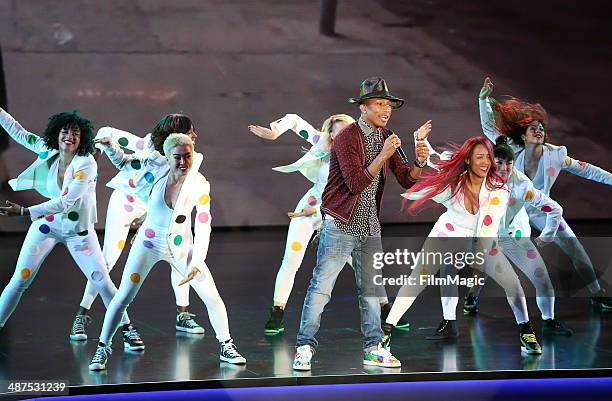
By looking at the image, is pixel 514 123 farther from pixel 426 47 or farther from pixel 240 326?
pixel 426 47

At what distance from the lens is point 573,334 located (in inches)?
280

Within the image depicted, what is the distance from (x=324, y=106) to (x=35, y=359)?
7.08 meters

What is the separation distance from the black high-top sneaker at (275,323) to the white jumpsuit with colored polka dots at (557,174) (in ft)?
6.32

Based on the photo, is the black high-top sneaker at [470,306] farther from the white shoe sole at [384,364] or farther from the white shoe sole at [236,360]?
the white shoe sole at [236,360]

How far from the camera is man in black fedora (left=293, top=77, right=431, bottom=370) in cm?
571

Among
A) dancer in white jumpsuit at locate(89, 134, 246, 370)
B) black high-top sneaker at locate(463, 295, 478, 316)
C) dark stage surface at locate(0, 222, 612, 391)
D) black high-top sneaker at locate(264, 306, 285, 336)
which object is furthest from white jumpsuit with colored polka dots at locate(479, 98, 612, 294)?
dancer in white jumpsuit at locate(89, 134, 246, 370)

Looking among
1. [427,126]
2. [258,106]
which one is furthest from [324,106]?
[427,126]

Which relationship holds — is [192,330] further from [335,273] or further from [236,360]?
[335,273]

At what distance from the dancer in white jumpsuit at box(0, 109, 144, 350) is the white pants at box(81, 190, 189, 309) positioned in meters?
0.70

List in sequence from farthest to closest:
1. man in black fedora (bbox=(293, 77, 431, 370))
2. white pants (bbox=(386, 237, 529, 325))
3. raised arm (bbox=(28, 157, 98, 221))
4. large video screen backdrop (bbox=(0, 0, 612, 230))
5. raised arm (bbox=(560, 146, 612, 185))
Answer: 1. large video screen backdrop (bbox=(0, 0, 612, 230))
2. raised arm (bbox=(560, 146, 612, 185))
3. white pants (bbox=(386, 237, 529, 325))
4. raised arm (bbox=(28, 157, 98, 221))
5. man in black fedora (bbox=(293, 77, 431, 370))

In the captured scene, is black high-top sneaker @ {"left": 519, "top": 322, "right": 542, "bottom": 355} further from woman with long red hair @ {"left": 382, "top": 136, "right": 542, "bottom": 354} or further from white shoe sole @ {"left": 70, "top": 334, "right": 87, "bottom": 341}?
white shoe sole @ {"left": 70, "top": 334, "right": 87, "bottom": 341}

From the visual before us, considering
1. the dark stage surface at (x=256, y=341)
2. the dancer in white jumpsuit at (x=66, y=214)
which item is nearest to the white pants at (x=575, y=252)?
the dark stage surface at (x=256, y=341)

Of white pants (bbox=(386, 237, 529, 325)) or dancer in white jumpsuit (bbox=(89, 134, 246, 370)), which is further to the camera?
white pants (bbox=(386, 237, 529, 325))

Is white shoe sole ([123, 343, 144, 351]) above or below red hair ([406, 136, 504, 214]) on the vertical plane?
below
